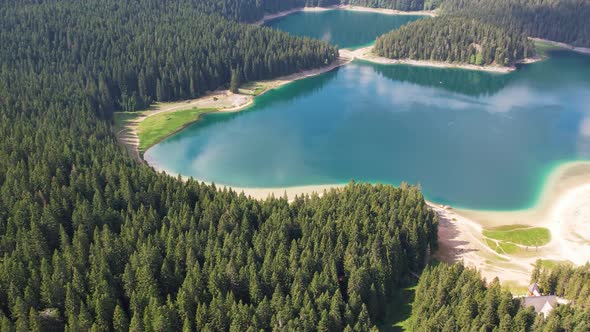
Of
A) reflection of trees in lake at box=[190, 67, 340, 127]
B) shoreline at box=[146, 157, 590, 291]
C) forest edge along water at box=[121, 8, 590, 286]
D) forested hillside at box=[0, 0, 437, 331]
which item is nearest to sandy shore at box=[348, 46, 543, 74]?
reflection of trees in lake at box=[190, 67, 340, 127]

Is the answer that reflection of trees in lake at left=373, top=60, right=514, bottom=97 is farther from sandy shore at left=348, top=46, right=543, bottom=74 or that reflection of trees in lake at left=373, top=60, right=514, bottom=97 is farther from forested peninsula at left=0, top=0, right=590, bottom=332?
forested peninsula at left=0, top=0, right=590, bottom=332

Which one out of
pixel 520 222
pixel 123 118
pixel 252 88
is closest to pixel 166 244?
pixel 520 222

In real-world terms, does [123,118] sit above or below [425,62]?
below

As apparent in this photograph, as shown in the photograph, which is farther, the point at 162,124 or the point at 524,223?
the point at 162,124

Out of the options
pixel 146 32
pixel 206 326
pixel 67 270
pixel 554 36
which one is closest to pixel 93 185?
pixel 67 270

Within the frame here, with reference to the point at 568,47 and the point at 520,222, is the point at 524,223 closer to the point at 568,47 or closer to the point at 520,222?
the point at 520,222

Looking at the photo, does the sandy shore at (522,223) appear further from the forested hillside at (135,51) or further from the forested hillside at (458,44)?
the forested hillside at (458,44)
